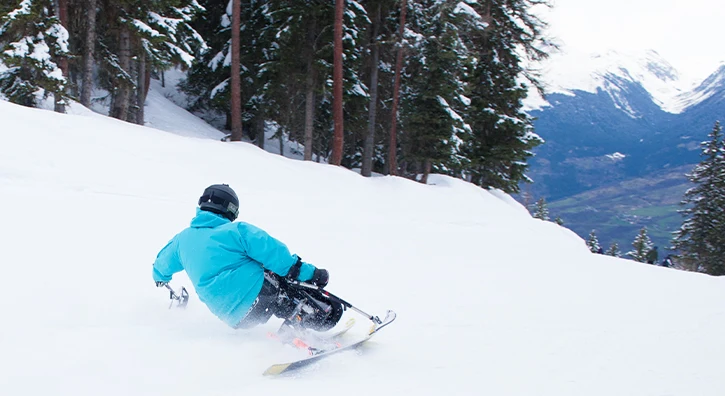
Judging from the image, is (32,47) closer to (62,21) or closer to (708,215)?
(62,21)

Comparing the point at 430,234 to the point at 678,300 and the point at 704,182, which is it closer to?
the point at 678,300

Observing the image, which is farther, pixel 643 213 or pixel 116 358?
pixel 643 213

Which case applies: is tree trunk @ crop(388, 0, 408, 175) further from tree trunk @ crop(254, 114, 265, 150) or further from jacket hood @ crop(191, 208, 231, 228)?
jacket hood @ crop(191, 208, 231, 228)

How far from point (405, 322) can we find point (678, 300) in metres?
4.49

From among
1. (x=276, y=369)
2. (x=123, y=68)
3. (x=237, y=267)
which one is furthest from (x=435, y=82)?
(x=276, y=369)

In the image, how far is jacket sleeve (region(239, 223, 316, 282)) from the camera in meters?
3.67

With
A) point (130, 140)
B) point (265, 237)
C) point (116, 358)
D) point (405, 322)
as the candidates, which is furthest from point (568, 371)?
point (130, 140)

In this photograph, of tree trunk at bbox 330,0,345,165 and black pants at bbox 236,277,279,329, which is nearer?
black pants at bbox 236,277,279,329

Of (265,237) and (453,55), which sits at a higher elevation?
(453,55)

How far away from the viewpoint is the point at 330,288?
6.13 m

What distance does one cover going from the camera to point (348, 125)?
21.5 meters

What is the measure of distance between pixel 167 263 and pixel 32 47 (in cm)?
1199

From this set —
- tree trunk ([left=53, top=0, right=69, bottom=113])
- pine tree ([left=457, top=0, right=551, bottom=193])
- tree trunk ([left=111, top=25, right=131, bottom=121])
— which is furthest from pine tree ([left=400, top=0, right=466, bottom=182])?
tree trunk ([left=53, top=0, right=69, bottom=113])

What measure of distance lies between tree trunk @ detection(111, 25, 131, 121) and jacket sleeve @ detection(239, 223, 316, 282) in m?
14.7
